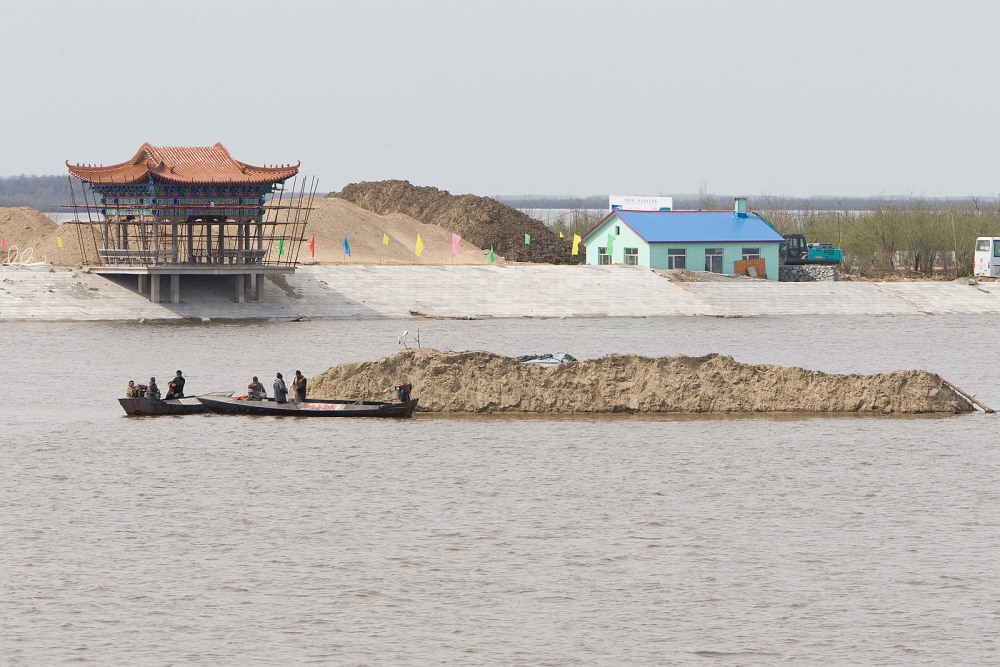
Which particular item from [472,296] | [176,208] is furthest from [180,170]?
[472,296]

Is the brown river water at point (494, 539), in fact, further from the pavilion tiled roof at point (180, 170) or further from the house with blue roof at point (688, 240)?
the house with blue roof at point (688, 240)

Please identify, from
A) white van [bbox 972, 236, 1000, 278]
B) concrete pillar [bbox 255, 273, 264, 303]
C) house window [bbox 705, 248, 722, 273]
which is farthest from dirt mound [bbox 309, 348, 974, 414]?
white van [bbox 972, 236, 1000, 278]

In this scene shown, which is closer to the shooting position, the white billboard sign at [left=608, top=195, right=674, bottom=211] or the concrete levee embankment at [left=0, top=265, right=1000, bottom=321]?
the concrete levee embankment at [left=0, top=265, right=1000, bottom=321]

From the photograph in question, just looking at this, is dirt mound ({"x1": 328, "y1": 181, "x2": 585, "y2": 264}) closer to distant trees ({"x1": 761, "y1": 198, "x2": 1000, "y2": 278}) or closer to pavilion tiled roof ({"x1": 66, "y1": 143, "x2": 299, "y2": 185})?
distant trees ({"x1": 761, "y1": 198, "x2": 1000, "y2": 278})

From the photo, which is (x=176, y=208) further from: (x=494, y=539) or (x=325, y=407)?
(x=494, y=539)

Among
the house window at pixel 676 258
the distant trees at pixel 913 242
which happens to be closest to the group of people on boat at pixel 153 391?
the house window at pixel 676 258

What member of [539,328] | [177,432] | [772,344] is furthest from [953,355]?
[177,432]

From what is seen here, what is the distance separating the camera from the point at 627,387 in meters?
43.2

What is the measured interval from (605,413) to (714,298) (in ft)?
161

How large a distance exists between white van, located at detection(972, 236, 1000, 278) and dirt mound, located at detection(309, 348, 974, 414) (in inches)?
2704

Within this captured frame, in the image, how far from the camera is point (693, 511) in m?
30.5

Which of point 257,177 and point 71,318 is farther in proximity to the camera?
point 257,177

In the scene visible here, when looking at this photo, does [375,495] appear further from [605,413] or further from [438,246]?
[438,246]

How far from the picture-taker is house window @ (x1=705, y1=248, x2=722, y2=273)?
99.8 meters
